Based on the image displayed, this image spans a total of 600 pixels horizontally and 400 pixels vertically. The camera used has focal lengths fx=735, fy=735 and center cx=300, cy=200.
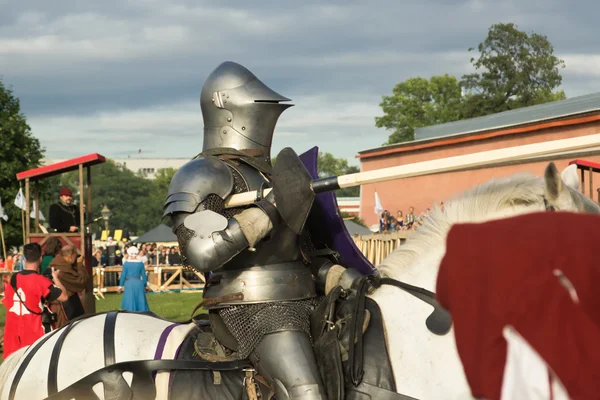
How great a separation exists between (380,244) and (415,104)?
42.1 metres

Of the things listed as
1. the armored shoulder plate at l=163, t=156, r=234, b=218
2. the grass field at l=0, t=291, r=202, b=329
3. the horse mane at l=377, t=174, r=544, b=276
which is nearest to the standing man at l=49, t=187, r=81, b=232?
the grass field at l=0, t=291, r=202, b=329

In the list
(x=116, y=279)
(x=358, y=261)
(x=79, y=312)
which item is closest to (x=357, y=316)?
(x=358, y=261)

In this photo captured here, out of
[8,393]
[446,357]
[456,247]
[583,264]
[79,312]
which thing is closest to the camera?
[583,264]

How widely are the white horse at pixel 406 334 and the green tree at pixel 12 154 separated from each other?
31.8m

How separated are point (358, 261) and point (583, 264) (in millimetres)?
3038

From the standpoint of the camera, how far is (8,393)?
13.7 feet

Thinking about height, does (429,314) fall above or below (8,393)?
above

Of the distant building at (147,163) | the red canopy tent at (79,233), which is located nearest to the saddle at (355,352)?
the red canopy tent at (79,233)

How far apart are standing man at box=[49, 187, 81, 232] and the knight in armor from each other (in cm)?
929

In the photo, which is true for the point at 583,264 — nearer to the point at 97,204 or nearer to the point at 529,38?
the point at 529,38

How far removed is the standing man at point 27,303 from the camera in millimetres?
7777

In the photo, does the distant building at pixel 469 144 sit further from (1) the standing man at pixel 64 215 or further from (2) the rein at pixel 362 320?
(2) the rein at pixel 362 320

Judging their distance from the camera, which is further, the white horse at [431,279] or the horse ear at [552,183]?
the white horse at [431,279]

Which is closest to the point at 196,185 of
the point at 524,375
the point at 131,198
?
the point at 524,375
